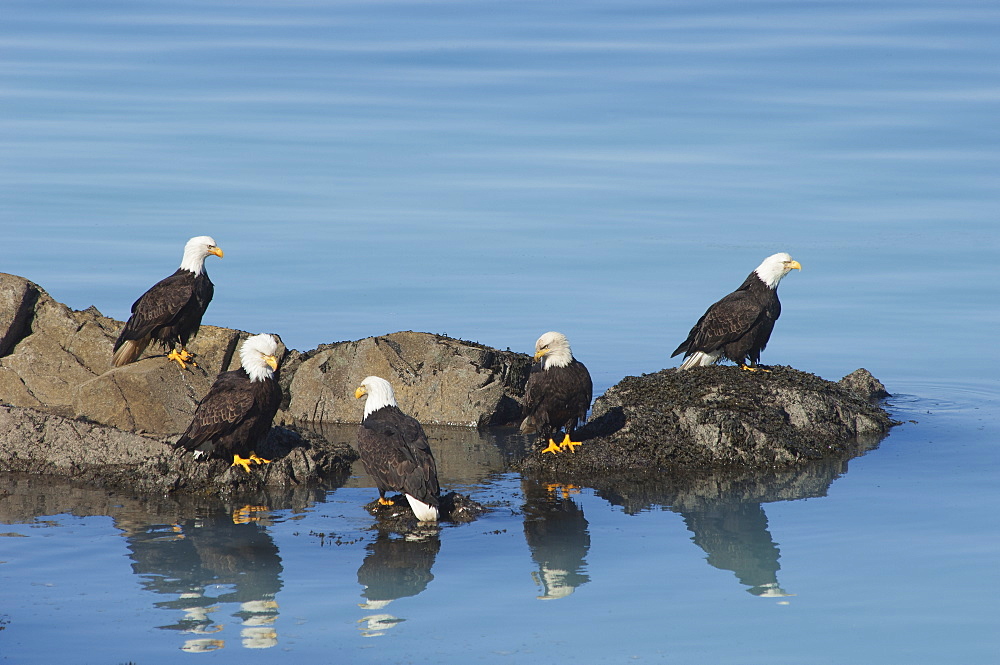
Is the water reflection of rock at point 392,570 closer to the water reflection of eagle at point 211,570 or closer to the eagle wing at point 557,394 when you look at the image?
the water reflection of eagle at point 211,570

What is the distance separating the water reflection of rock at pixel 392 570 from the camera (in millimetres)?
8057

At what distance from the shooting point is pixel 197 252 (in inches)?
517

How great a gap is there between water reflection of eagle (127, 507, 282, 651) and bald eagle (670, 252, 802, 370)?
558cm

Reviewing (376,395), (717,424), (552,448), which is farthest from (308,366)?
(717,424)

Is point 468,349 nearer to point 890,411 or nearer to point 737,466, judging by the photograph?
point 737,466

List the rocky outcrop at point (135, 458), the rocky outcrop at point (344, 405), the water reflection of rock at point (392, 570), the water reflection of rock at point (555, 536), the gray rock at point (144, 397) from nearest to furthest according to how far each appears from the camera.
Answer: the water reflection of rock at point (392, 570)
the water reflection of rock at point (555, 536)
the rocky outcrop at point (135, 458)
the rocky outcrop at point (344, 405)
the gray rock at point (144, 397)

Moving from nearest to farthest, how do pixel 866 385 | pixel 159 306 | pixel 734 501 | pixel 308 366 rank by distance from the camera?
pixel 734 501, pixel 159 306, pixel 308 366, pixel 866 385

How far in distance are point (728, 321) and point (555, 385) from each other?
273 cm

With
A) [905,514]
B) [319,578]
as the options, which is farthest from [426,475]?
[905,514]

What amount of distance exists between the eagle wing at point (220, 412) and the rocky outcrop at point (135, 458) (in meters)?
0.39

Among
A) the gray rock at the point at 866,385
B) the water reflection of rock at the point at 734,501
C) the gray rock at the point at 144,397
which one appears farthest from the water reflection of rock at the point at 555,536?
the gray rock at the point at 866,385

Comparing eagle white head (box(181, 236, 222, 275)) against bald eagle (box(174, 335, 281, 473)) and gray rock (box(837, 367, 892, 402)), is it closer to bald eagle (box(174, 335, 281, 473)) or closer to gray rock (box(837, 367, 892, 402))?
bald eagle (box(174, 335, 281, 473))

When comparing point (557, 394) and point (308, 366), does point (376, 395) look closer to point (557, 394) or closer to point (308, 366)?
point (557, 394)

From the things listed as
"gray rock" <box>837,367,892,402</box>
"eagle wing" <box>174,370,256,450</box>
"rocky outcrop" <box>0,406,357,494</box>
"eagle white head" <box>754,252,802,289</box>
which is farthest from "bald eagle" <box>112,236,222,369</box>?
"gray rock" <box>837,367,892,402</box>
